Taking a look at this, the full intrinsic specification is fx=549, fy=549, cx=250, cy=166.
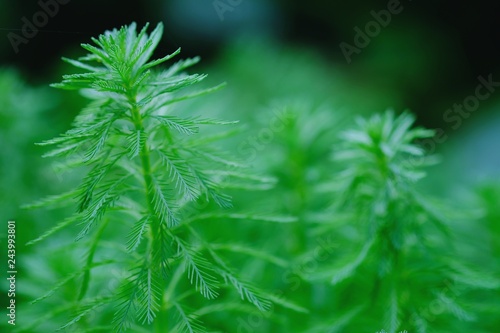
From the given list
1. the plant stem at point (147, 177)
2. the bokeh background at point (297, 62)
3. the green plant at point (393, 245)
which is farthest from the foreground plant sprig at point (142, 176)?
the bokeh background at point (297, 62)

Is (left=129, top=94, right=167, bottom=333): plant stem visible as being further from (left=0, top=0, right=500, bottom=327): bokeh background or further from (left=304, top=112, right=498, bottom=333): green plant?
(left=0, top=0, right=500, bottom=327): bokeh background

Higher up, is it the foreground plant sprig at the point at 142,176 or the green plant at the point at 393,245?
the foreground plant sprig at the point at 142,176

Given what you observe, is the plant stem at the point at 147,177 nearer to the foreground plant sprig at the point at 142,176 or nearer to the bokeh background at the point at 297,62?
the foreground plant sprig at the point at 142,176

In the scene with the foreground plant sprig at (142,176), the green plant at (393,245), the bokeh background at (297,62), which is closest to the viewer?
the foreground plant sprig at (142,176)

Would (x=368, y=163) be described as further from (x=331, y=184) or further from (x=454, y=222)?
(x=454, y=222)

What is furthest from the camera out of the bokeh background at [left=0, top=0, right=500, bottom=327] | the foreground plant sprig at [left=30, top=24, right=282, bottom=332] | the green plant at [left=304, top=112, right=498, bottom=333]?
the bokeh background at [left=0, top=0, right=500, bottom=327]

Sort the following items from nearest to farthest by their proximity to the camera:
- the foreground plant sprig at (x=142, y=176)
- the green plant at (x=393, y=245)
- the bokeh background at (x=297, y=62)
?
the foreground plant sprig at (x=142, y=176)
the green plant at (x=393, y=245)
the bokeh background at (x=297, y=62)

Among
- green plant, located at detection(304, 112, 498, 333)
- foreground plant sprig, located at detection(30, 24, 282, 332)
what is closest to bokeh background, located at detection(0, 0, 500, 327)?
green plant, located at detection(304, 112, 498, 333)

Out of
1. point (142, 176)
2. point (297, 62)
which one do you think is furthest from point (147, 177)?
point (297, 62)
